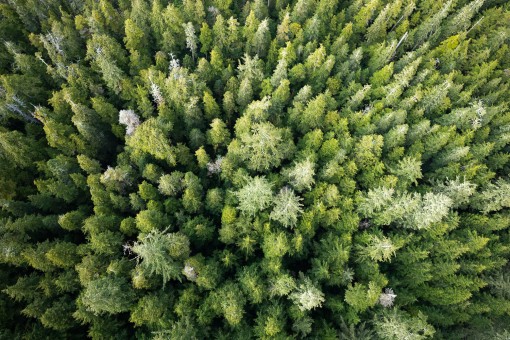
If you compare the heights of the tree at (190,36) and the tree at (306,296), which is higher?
the tree at (190,36)

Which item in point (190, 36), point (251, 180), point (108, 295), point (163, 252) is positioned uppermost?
point (190, 36)

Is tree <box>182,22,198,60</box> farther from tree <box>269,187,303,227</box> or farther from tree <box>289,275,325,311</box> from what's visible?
tree <box>289,275,325,311</box>

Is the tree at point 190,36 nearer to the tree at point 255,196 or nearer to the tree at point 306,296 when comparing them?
the tree at point 255,196

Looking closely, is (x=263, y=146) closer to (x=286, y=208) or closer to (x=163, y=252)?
(x=286, y=208)

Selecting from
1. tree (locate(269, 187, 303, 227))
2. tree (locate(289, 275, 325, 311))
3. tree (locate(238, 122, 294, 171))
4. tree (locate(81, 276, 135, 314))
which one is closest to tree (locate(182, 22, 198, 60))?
tree (locate(238, 122, 294, 171))

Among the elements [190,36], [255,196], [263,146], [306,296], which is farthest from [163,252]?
[190,36]

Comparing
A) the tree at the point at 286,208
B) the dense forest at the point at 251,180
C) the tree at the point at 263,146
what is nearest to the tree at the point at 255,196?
the dense forest at the point at 251,180

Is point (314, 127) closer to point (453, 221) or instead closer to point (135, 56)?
point (453, 221)

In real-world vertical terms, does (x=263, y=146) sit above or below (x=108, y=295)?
above

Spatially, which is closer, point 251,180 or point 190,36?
point 251,180
